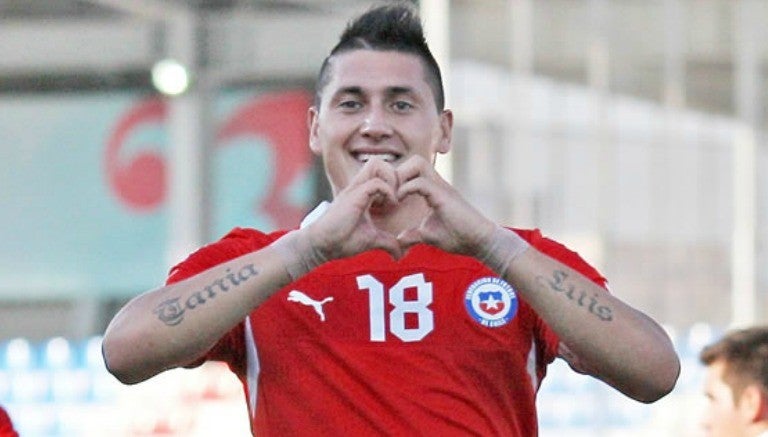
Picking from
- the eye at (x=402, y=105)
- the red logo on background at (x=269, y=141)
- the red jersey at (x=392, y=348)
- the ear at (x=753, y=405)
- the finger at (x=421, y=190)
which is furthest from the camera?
the red logo on background at (x=269, y=141)

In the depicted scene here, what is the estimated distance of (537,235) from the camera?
3750mm

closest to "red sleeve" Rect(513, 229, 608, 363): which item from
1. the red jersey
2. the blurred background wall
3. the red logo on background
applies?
the red jersey

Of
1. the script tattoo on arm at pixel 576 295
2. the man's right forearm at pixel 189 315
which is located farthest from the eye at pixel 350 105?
the script tattoo on arm at pixel 576 295

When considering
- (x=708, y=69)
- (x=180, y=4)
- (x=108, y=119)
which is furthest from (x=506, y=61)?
(x=108, y=119)

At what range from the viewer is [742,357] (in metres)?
5.41

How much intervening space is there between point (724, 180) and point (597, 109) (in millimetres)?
791

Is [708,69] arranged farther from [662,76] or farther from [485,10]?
[485,10]

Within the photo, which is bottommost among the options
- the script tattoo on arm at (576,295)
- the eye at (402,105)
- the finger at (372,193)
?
the script tattoo on arm at (576,295)

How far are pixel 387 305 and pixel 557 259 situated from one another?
32 cm

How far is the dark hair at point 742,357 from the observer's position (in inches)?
210

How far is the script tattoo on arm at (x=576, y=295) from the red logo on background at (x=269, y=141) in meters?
10.3

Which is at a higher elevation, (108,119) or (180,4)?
(180,4)

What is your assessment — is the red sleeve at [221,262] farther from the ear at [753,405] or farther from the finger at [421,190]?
the ear at [753,405]

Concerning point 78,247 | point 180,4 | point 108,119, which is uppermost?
point 180,4
